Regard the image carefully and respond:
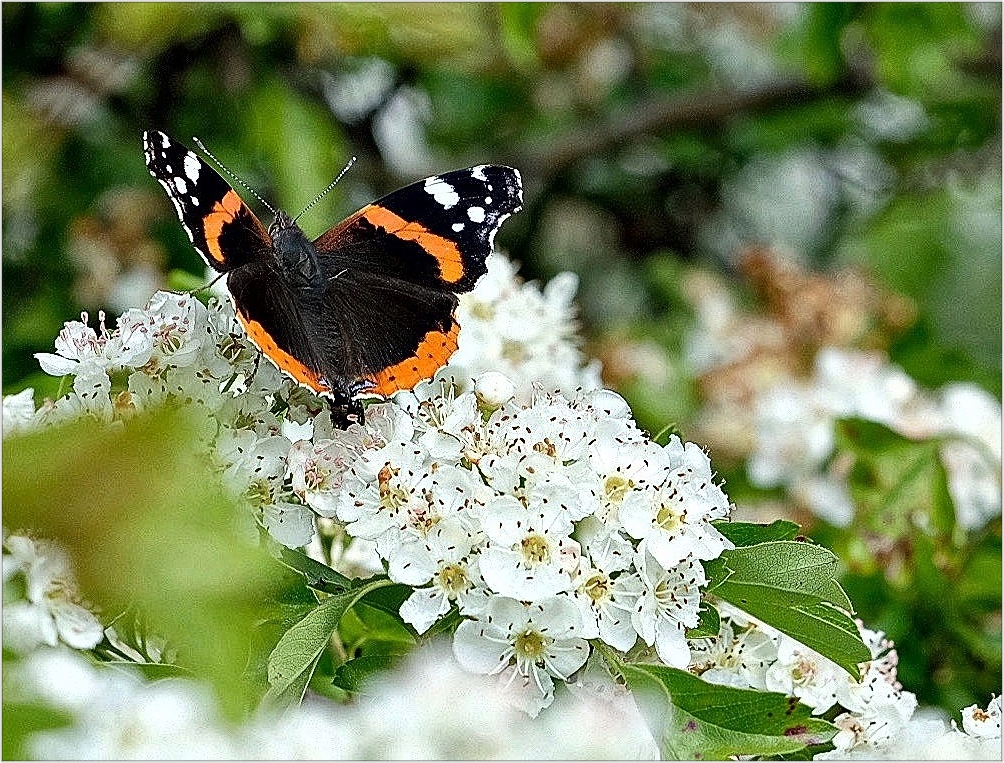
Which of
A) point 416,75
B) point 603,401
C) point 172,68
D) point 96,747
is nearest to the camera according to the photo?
point 96,747

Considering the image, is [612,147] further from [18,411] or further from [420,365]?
[18,411]

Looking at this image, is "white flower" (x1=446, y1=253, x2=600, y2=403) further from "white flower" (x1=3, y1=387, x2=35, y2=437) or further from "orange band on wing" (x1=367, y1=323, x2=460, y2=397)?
"white flower" (x1=3, y1=387, x2=35, y2=437)

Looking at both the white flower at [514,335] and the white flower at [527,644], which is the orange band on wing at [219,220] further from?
the white flower at [527,644]

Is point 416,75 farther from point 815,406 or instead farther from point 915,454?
point 915,454

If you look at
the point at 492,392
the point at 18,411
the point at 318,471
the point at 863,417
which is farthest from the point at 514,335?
the point at 863,417

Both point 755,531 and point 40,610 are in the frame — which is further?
point 755,531

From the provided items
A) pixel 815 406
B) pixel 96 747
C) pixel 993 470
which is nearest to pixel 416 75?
pixel 815 406

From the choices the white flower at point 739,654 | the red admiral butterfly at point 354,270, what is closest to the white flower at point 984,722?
the white flower at point 739,654
